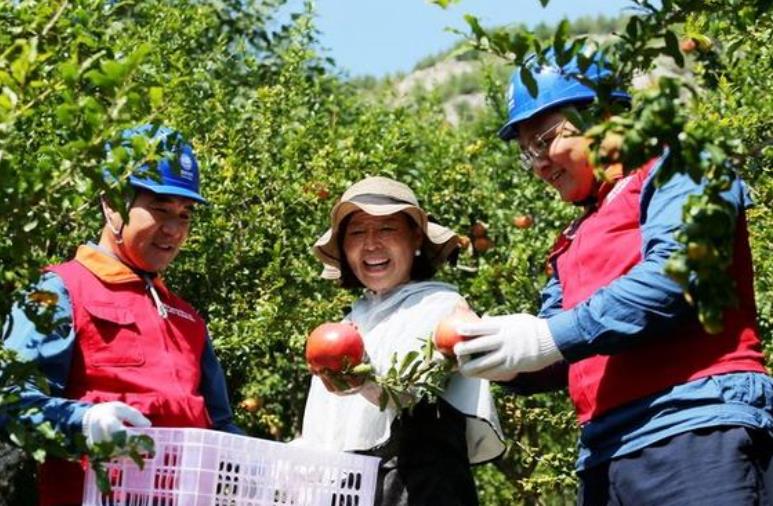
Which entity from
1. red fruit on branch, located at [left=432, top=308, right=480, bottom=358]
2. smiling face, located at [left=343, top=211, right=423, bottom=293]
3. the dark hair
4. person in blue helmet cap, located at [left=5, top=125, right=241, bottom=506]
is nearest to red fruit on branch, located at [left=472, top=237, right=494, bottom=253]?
the dark hair

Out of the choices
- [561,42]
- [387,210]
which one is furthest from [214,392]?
[561,42]

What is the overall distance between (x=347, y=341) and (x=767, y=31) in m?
2.26

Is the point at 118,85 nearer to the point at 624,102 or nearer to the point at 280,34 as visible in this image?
the point at 624,102

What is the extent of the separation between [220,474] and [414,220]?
3.79 ft

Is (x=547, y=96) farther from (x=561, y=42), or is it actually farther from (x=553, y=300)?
(x=561, y=42)

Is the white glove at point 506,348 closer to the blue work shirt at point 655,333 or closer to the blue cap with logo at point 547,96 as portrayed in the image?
the blue work shirt at point 655,333

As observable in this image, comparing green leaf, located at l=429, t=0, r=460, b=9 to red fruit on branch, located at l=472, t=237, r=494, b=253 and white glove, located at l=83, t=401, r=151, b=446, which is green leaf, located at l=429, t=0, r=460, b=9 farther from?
red fruit on branch, located at l=472, t=237, r=494, b=253

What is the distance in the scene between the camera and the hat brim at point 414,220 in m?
4.38

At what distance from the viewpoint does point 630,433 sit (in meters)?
3.51

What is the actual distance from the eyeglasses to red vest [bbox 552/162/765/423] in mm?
187

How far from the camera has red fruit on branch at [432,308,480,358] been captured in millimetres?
3719

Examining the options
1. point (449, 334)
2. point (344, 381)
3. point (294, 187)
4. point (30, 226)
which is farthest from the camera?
point (294, 187)

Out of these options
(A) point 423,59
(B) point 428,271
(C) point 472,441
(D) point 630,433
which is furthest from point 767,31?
(A) point 423,59

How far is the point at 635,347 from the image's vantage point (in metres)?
3.51
